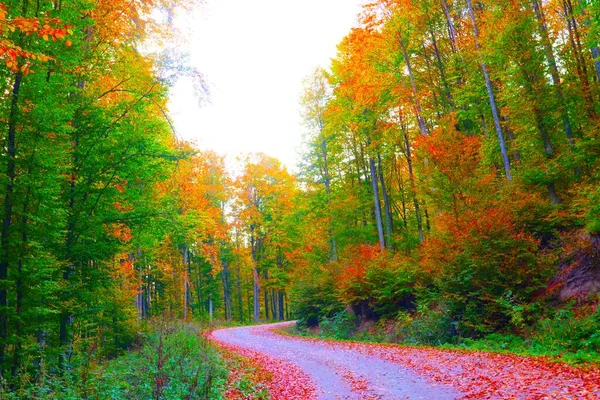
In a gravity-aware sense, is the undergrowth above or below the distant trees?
below

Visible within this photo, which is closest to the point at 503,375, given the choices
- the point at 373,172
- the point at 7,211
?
the point at 7,211

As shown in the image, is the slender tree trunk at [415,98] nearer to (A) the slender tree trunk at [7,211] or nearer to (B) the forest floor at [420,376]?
(B) the forest floor at [420,376]

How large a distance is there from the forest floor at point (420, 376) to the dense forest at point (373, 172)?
83.2 inches

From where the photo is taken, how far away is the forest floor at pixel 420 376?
6.19 m

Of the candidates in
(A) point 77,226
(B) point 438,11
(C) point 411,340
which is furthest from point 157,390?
(B) point 438,11

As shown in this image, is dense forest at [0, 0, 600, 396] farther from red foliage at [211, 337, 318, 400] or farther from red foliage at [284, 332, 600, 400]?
red foliage at [211, 337, 318, 400]

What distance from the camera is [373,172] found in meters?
22.2

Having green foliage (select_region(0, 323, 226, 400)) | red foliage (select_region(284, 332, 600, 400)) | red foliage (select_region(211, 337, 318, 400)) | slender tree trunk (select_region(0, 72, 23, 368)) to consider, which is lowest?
red foliage (select_region(211, 337, 318, 400))

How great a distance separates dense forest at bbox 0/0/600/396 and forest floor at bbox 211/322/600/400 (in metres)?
2.11

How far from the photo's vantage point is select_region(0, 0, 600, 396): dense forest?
7656 millimetres

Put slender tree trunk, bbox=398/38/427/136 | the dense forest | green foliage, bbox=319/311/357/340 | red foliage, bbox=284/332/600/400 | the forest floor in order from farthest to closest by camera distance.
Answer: green foliage, bbox=319/311/357/340
slender tree trunk, bbox=398/38/427/136
the dense forest
the forest floor
red foliage, bbox=284/332/600/400

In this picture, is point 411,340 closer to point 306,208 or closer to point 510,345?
point 510,345

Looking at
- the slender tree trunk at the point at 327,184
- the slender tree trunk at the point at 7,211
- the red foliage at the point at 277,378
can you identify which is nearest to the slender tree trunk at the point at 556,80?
the red foliage at the point at 277,378

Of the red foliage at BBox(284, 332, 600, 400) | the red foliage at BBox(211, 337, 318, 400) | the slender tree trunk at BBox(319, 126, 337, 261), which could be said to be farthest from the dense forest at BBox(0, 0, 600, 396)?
the red foliage at BBox(211, 337, 318, 400)
